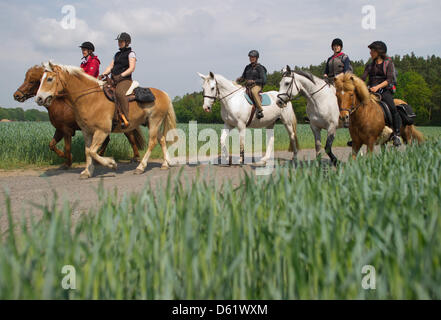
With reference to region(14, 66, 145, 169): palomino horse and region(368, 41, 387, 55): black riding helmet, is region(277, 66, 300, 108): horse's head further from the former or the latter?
region(14, 66, 145, 169): palomino horse

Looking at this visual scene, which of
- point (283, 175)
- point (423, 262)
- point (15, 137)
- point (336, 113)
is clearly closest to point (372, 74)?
point (336, 113)

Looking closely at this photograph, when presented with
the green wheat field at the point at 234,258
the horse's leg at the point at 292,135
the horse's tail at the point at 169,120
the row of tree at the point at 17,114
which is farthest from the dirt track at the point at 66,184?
the row of tree at the point at 17,114

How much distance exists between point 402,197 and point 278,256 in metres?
1.20

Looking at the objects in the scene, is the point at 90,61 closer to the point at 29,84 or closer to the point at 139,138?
the point at 29,84

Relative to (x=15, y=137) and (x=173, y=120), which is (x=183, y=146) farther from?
(x=15, y=137)

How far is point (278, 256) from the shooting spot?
1.67 meters

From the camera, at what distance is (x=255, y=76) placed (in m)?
10.3

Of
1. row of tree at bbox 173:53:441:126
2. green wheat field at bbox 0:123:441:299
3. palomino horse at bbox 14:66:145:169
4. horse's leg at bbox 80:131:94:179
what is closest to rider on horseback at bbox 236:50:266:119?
horse's leg at bbox 80:131:94:179

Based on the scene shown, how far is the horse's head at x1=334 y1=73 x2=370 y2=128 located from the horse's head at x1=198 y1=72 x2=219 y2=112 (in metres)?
3.57

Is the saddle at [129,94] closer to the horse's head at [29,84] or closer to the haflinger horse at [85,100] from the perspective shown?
the haflinger horse at [85,100]

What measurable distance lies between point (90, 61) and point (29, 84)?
1.68 meters

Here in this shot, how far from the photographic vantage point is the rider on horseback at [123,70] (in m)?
8.02

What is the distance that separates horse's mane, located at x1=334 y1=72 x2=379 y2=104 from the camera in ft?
23.1
